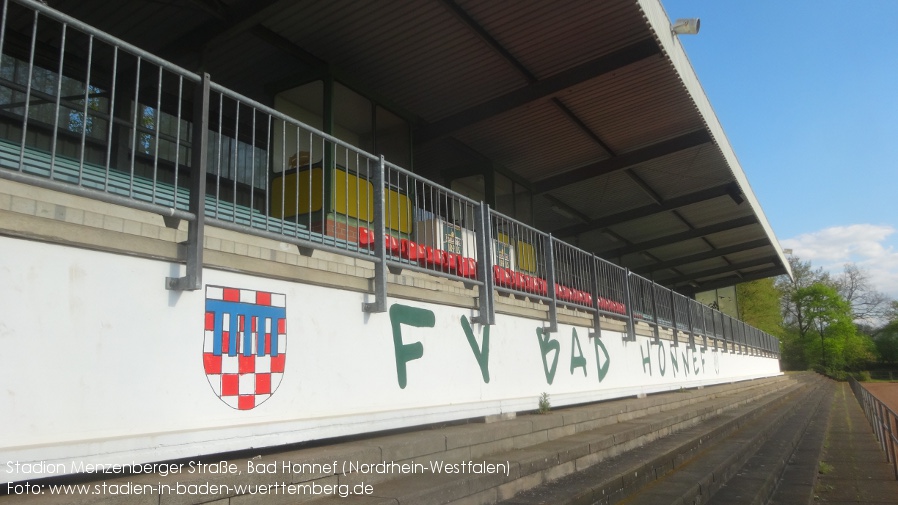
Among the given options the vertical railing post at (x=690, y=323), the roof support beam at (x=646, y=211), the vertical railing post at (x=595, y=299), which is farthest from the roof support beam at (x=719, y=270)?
the vertical railing post at (x=595, y=299)

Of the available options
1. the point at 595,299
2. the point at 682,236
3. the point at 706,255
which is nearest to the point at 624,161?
the point at 595,299

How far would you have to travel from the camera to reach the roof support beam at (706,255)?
26.7 m

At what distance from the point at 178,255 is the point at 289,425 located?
119cm

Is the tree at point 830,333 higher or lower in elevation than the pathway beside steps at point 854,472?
higher

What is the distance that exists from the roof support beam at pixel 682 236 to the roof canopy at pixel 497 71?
5411 mm

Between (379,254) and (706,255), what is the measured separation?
25564mm

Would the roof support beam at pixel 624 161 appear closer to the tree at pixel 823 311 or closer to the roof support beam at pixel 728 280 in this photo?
the roof support beam at pixel 728 280

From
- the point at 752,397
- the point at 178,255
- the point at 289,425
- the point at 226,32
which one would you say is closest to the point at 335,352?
the point at 289,425

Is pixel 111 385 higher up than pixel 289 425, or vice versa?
pixel 111 385

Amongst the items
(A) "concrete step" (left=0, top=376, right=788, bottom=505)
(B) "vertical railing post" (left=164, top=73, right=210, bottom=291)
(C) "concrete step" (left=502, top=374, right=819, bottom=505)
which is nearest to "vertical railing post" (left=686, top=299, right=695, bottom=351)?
(C) "concrete step" (left=502, top=374, right=819, bottom=505)

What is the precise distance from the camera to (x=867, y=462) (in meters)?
9.93

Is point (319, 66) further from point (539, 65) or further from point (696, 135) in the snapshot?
point (696, 135)

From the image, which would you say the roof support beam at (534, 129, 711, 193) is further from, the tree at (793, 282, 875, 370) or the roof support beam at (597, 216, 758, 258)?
the tree at (793, 282, 875, 370)

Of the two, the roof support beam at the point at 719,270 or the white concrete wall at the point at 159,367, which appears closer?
the white concrete wall at the point at 159,367
